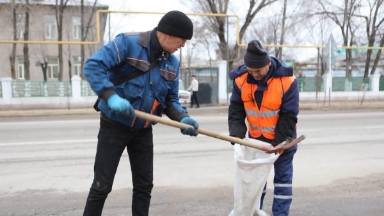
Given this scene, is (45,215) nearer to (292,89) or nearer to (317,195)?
(292,89)

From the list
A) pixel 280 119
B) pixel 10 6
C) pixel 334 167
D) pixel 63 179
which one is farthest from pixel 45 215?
pixel 10 6

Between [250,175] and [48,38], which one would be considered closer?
[250,175]

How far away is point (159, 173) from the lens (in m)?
5.06

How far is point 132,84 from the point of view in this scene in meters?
2.50

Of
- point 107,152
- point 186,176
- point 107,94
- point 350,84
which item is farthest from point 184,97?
point 107,94

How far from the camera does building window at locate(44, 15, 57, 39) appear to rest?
1195 inches

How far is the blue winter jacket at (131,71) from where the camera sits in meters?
2.32

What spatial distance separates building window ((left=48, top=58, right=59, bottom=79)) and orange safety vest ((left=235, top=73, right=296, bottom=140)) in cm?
3050

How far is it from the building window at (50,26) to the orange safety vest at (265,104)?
3050cm

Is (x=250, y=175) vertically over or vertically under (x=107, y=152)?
under

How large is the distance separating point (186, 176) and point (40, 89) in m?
15.2

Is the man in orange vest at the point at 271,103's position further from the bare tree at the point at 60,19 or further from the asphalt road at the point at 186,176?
the bare tree at the point at 60,19

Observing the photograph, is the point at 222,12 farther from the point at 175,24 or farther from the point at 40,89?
the point at 175,24

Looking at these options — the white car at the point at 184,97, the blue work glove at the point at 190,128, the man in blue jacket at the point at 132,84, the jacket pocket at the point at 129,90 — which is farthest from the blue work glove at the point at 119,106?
the white car at the point at 184,97
